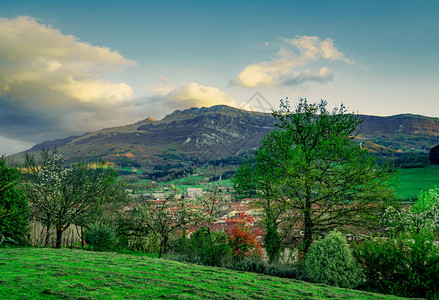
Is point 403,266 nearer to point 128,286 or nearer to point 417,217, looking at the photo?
point 128,286

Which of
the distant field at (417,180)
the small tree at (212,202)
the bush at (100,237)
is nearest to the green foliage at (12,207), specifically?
the bush at (100,237)

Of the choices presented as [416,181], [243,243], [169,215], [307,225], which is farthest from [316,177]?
[416,181]

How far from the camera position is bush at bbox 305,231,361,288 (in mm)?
10758

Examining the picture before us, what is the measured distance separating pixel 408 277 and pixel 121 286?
10.3 m

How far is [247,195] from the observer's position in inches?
741

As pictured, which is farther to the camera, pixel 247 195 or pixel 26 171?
pixel 26 171

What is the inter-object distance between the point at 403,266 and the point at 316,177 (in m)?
7.80

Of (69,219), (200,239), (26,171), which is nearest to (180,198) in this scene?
(200,239)

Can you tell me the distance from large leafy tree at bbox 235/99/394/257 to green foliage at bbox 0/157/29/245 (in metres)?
18.3

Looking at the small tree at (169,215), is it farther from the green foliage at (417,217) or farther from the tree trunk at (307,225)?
the green foliage at (417,217)

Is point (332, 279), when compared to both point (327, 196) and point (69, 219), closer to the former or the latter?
point (327, 196)

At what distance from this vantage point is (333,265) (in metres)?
10.9

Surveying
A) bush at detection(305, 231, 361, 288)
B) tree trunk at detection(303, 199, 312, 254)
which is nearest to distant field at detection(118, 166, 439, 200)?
tree trunk at detection(303, 199, 312, 254)

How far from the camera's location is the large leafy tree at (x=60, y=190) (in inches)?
877
